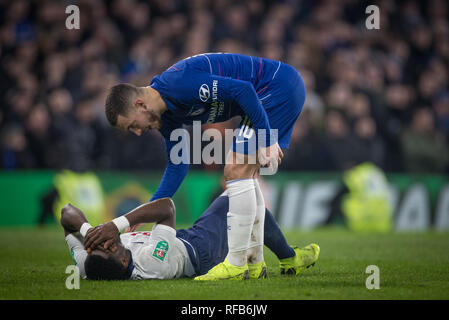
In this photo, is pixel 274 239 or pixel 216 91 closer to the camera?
pixel 216 91

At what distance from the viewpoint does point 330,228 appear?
11.0 metres

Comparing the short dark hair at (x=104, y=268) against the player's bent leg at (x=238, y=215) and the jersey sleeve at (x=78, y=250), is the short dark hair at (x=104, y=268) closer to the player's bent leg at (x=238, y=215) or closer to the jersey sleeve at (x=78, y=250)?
the jersey sleeve at (x=78, y=250)

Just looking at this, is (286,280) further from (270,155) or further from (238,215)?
(270,155)

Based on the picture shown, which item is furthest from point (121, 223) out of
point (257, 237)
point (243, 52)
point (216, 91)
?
point (243, 52)

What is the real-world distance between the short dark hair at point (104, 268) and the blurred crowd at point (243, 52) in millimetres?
6040

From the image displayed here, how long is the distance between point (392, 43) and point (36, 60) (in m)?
7.93

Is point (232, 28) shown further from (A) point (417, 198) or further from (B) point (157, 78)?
(B) point (157, 78)

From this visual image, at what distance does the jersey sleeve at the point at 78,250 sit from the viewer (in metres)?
4.83

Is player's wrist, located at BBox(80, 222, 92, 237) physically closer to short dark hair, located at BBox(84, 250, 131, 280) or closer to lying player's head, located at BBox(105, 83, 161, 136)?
short dark hair, located at BBox(84, 250, 131, 280)

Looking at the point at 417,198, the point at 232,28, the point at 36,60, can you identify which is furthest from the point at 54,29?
the point at 417,198

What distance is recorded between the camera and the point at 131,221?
4.73 metres

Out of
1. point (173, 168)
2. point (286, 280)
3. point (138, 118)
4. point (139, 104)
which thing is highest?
point (139, 104)

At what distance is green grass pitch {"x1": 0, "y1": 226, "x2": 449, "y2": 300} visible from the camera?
4.11m

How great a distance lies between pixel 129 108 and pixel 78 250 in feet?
3.94
